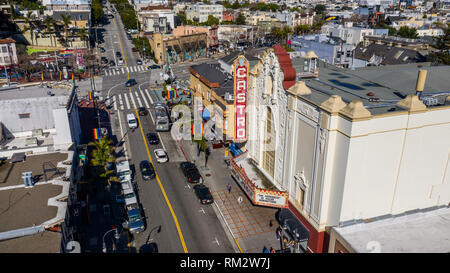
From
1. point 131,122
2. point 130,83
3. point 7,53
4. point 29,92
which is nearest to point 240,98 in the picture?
point 131,122

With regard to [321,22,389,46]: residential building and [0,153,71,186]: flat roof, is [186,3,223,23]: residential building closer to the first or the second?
[321,22,389,46]: residential building

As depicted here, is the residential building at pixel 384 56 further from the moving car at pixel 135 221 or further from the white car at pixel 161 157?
the moving car at pixel 135 221

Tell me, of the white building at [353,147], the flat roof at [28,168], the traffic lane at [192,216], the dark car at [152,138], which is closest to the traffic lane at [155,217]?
the traffic lane at [192,216]

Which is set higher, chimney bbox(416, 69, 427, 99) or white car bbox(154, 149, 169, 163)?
chimney bbox(416, 69, 427, 99)

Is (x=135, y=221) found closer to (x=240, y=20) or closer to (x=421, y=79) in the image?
(x=421, y=79)

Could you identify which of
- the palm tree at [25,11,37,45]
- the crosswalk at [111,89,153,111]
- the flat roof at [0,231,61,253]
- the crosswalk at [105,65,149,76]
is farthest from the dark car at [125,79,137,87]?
the flat roof at [0,231,61,253]

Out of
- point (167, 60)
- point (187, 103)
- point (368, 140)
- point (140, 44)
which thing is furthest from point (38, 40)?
point (368, 140)
